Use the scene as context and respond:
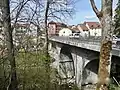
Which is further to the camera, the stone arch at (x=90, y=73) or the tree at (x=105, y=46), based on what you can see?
the stone arch at (x=90, y=73)

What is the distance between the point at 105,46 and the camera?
288cm

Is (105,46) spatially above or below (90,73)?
above

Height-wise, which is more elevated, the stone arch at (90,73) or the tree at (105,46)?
the tree at (105,46)

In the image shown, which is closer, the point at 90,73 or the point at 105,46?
the point at 105,46

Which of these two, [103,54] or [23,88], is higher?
[103,54]

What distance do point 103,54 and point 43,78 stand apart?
543cm

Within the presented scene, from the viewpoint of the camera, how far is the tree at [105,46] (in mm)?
2832

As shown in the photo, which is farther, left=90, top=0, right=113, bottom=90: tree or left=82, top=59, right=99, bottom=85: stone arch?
left=82, top=59, right=99, bottom=85: stone arch

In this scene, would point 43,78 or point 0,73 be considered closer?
point 0,73

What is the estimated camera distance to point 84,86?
1958 cm

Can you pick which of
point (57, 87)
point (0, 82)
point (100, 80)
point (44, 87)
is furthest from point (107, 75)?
point (57, 87)

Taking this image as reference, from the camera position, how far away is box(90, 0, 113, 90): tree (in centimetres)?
283

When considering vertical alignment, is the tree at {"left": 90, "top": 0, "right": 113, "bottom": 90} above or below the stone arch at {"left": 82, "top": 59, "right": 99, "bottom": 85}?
above

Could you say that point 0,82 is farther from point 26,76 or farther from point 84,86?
point 84,86
